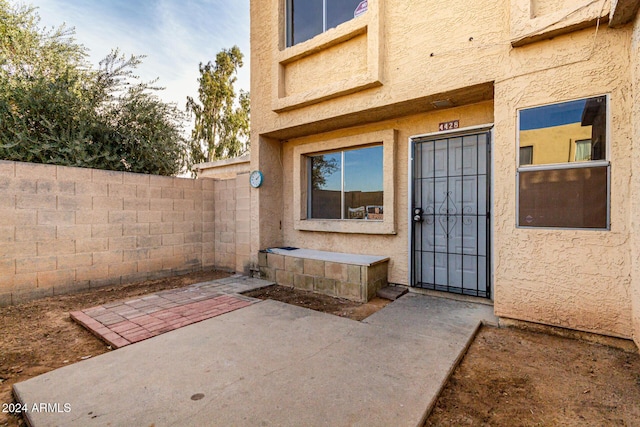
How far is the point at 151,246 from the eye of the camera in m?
5.77

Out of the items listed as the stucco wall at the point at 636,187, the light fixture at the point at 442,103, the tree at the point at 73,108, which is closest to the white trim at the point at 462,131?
the light fixture at the point at 442,103

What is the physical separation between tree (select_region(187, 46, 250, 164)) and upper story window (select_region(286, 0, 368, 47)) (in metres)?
10.8

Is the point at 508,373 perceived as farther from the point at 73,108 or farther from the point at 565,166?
the point at 73,108

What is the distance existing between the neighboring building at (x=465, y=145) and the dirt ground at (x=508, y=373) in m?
0.45

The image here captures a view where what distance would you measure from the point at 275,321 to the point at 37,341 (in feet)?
8.67

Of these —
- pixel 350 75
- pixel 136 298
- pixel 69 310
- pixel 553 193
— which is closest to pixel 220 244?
pixel 136 298

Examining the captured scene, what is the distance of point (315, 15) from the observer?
5426 mm

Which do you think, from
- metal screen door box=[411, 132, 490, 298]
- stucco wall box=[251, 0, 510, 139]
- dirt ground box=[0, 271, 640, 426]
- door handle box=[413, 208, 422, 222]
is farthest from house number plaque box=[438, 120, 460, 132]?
dirt ground box=[0, 271, 640, 426]

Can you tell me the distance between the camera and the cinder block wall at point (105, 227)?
14.2 ft

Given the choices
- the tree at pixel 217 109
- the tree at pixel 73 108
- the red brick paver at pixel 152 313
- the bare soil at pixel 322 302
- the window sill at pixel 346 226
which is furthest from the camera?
the tree at pixel 217 109

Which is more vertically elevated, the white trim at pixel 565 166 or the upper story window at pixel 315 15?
the upper story window at pixel 315 15

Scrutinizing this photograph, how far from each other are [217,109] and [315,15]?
11552 mm

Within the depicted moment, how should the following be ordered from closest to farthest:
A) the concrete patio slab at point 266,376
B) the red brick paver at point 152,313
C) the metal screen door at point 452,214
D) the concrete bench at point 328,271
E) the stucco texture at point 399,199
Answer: the concrete patio slab at point 266,376
the red brick paver at point 152,313
the metal screen door at point 452,214
the stucco texture at point 399,199
the concrete bench at point 328,271

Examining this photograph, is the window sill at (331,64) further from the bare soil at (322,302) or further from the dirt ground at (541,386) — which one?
the dirt ground at (541,386)
